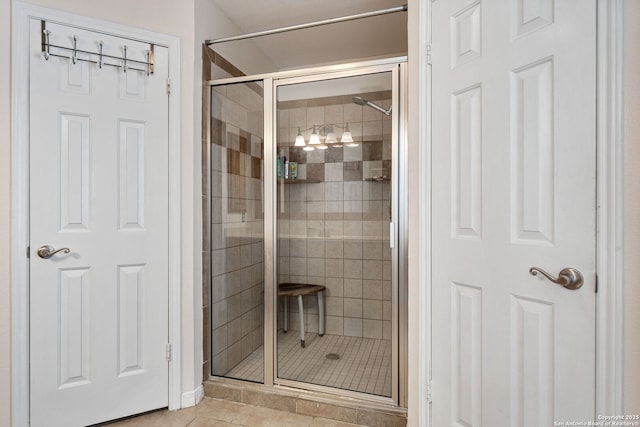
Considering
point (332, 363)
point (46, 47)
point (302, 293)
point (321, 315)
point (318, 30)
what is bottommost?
point (332, 363)

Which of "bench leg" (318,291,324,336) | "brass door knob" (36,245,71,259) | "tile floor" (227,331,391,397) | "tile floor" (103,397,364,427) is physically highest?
"brass door knob" (36,245,71,259)

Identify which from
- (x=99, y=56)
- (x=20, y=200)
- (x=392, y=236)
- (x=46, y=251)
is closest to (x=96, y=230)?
(x=46, y=251)

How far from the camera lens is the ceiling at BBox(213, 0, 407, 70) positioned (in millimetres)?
2402

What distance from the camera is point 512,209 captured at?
1.20 metres

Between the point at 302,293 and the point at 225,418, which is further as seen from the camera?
the point at 302,293

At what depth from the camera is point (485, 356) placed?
1287mm

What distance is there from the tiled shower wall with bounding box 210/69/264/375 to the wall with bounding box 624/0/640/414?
5.85ft

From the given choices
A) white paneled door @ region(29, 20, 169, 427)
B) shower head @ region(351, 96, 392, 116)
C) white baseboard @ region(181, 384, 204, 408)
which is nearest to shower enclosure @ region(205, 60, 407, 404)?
shower head @ region(351, 96, 392, 116)

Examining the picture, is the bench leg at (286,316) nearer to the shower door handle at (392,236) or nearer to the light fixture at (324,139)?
the shower door handle at (392,236)

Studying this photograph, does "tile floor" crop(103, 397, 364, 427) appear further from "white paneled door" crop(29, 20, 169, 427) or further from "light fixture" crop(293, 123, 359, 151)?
"light fixture" crop(293, 123, 359, 151)

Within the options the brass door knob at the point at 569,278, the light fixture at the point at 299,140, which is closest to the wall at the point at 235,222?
the light fixture at the point at 299,140

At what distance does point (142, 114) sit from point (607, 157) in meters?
2.15

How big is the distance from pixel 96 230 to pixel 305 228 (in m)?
1.19

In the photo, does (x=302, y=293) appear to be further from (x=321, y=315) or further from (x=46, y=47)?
(x=46, y=47)
